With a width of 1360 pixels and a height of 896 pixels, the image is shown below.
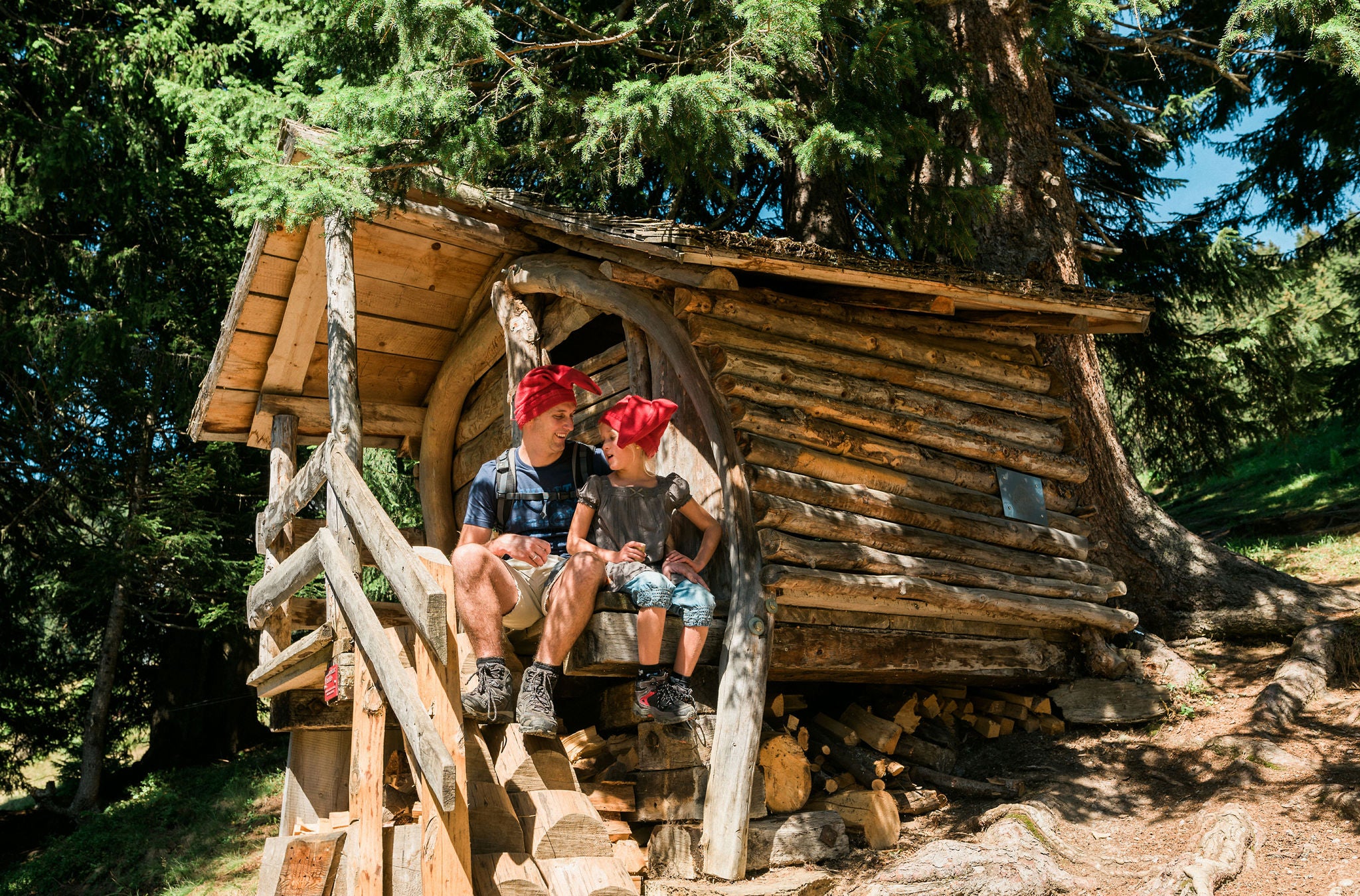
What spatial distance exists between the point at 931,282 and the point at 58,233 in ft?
38.6

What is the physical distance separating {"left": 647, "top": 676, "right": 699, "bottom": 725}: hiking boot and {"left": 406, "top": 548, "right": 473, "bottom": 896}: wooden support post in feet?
3.13

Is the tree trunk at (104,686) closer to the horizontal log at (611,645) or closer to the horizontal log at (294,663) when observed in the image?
the horizontal log at (294,663)

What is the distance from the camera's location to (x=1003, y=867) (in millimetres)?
5148

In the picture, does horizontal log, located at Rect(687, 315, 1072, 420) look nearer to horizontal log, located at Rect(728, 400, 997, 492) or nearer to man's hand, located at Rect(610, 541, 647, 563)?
horizontal log, located at Rect(728, 400, 997, 492)

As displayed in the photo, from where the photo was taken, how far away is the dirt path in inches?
205

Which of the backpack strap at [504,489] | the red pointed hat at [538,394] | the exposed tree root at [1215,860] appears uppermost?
the red pointed hat at [538,394]

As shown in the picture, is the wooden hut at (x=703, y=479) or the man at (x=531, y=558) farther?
the man at (x=531, y=558)

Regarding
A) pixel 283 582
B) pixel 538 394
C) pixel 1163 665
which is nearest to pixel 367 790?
pixel 283 582

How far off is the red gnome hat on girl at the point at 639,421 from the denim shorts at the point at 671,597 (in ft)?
2.49

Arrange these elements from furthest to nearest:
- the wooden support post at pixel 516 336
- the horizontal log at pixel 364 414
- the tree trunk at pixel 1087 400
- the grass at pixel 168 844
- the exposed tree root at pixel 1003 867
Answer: the grass at pixel 168 844
the horizontal log at pixel 364 414
the tree trunk at pixel 1087 400
the wooden support post at pixel 516 336
the exposed tree root at pixel 1003 867

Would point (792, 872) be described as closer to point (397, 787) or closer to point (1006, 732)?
point (397, 787)

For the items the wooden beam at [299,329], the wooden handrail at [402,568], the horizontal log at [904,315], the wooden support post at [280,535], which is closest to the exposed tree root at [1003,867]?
the wooden handrail at [402,568]

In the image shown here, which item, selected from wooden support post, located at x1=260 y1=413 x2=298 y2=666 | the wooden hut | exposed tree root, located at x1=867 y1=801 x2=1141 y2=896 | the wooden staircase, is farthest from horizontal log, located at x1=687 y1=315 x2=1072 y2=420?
wooden support post, located at x1=260 y1=413 x2=298 y2=666

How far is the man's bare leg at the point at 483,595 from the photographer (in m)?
4.93
